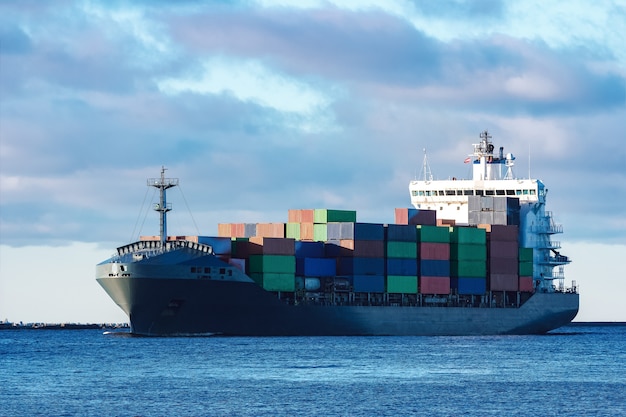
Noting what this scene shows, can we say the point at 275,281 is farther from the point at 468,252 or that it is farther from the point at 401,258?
the point at 468,252

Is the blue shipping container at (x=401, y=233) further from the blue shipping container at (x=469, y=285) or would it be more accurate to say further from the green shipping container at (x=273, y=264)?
the green shipping container at (x=273, y=264)

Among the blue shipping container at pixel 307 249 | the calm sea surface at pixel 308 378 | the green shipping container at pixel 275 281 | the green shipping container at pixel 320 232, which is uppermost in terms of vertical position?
the green shipping container at pixel 320 232

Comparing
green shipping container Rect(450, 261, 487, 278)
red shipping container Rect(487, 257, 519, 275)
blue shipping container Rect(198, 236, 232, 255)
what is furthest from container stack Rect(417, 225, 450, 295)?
blue shipping container Rect(198, 236, 232, 255)

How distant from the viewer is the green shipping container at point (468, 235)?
11000 centimetres

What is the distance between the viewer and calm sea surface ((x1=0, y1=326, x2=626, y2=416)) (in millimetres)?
57875

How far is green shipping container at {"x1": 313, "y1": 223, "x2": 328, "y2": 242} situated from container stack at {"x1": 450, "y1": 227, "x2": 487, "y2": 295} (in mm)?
10707

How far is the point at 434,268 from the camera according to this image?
10862 centimetres

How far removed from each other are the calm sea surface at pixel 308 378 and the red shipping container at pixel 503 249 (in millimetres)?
11746

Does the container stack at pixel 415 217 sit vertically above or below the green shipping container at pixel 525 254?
above

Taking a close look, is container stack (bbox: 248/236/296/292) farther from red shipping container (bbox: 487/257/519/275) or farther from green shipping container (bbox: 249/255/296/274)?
red shipping container (bbox: 487/257/519/275)

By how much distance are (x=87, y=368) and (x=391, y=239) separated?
3450 cm

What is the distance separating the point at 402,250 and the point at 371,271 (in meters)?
3.05

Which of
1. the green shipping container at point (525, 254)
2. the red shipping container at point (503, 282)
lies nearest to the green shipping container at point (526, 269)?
the green shipping container at point (525, 254)

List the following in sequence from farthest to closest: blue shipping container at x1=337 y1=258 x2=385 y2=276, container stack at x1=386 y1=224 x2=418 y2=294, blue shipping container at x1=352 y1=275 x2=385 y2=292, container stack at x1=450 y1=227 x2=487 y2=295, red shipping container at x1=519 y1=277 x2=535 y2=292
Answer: red shipping container at x1=519 y1=277 x2=535 y2=292, container stack at x1=450 y1=227 x2=487 y2=295, container stack at x1=386 y1=224 x2=418 y2=294, blue shipping container at x1=352 y1=275 x2=385 y2=292, blue shipping container at x1=337 y1=258 x2=385 y2=276
